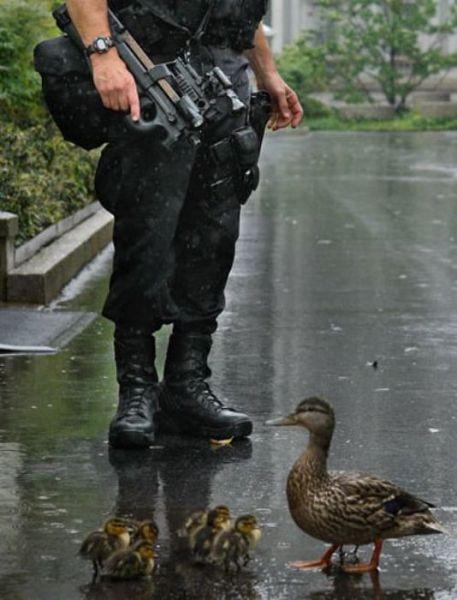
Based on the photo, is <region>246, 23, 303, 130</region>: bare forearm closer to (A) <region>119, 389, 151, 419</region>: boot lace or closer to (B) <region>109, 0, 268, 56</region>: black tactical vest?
(B) <region>109, 0, 268, 56</region>: black tactical vest

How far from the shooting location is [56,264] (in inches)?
462

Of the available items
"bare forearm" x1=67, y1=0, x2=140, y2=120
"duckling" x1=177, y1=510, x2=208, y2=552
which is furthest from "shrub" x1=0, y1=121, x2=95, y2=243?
"duckling" x1=177, y1=510, x2=208, y2=552

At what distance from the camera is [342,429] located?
24.1 feet

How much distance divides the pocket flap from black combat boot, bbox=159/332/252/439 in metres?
1.14

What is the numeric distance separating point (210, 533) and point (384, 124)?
155 feet

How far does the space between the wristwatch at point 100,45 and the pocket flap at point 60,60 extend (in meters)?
0.12

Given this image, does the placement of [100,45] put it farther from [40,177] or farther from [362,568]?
[40,177]

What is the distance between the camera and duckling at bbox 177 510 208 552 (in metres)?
5.39

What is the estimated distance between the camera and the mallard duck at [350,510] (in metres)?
5.29

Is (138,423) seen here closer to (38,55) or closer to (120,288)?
→ (120,288)

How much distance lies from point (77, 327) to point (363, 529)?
16.5 feet

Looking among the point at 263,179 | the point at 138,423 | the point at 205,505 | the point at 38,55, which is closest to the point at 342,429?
the point at 138,423

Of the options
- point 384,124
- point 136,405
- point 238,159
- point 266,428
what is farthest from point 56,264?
point 384,124

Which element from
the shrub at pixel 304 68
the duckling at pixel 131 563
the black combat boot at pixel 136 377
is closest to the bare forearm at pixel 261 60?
the black combat boot at pixel 136 377
